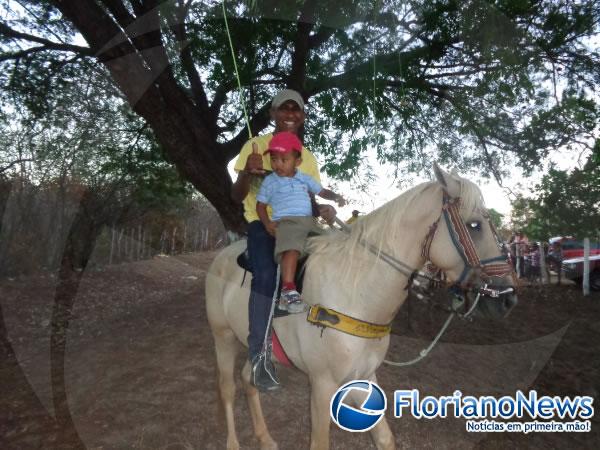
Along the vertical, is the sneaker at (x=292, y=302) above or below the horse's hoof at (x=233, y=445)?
above

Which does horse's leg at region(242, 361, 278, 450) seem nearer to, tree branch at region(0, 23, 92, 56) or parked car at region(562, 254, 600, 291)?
tree branch at region(0, 23, 92, 56)

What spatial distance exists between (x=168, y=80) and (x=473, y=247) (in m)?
5.44

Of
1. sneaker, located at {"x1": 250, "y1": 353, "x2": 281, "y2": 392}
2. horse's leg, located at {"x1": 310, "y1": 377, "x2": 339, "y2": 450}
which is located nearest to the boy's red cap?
sneaker, located at {"x1": 250, "y1": 353, "x2": 281, "y2": 392}

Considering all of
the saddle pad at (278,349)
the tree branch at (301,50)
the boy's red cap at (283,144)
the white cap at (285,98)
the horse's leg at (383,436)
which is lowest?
the horse's leg at (383,436)

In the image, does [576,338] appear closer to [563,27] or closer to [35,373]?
[563,27]

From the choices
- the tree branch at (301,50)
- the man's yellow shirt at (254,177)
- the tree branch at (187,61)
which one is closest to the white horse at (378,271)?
the man's yellow shirt at (254,177)

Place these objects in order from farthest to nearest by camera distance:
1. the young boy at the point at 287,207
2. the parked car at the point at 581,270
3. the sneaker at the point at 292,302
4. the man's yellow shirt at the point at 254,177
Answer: the parked car at the point at 581,270 → the man's yellow shirt at the point at 254,177 → the young boy at the point at 287,207 → the sneaker at the point at 292,302

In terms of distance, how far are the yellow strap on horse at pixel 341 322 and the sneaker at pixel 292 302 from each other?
0.30 feet

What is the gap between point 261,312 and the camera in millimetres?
2652

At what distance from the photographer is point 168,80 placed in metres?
5.91

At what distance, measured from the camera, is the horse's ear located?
7.14 ft

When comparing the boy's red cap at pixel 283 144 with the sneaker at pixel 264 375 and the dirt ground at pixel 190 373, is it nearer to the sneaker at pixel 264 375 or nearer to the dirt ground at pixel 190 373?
the sneaker at pixel 264 375

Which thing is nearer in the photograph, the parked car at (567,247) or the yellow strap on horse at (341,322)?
the yellow strap on horse at (341,322)

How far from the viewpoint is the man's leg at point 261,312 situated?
2.59m
